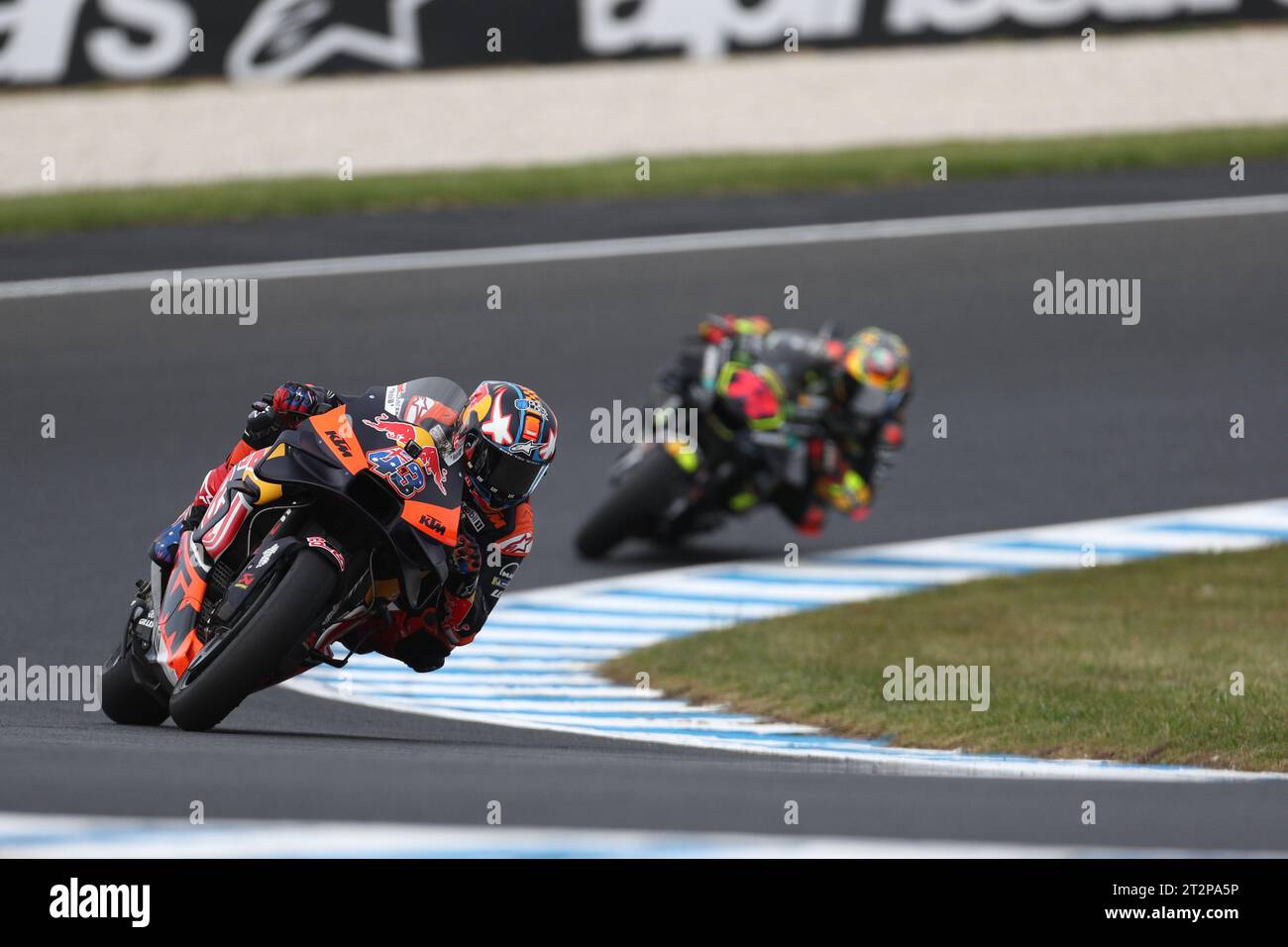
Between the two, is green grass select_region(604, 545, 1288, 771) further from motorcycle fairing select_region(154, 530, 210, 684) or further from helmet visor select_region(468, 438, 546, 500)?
motorcycle fairing select_region(154, 530, 210, 684)

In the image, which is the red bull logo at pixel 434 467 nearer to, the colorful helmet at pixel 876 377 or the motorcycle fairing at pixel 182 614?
the motorcycle fairing at pixel 182 614

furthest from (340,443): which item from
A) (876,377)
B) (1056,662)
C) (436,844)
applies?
(876,377)

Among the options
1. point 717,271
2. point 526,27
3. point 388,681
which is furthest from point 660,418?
point 526,27

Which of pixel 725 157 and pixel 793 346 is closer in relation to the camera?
pixel 793 346

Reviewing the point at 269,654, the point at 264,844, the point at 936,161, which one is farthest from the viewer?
the point at 936,161

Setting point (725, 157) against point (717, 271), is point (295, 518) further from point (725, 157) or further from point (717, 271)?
point (725, 157)

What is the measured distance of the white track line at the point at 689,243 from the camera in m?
15.0

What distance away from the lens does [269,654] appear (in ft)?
19.0

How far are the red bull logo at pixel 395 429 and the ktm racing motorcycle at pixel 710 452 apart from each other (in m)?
5.39

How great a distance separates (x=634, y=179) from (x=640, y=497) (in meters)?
6.85

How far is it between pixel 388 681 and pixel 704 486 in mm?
2989

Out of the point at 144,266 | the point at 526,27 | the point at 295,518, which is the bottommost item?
the point at 295,518

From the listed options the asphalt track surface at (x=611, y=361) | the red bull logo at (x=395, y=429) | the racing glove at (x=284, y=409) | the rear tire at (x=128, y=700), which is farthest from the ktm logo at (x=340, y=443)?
the rear tire at (x=128, y=700)

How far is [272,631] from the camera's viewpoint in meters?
5.79
